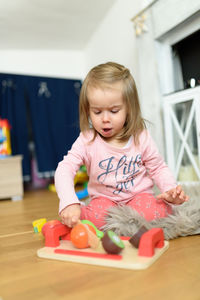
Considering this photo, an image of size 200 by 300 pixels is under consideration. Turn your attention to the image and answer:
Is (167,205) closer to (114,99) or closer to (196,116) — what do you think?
(114,99)

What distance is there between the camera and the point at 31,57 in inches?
119

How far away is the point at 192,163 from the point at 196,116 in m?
0.26

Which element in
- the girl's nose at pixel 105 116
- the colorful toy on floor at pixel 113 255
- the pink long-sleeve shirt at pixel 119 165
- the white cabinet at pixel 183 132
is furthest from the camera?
the white cabinet at pixel 183 132

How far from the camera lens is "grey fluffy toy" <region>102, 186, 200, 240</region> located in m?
0.85

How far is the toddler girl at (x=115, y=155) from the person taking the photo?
0.91m

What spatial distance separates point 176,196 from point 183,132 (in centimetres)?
89

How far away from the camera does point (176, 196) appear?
877 mm

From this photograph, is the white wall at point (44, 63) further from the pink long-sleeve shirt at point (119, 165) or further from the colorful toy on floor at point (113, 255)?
the colorful toy on floor at point (113, 255)

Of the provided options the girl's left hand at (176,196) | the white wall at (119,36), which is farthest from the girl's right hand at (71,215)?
the white wall at (119,36)

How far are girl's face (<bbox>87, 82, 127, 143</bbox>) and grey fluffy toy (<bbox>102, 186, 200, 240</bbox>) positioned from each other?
10.7 inches

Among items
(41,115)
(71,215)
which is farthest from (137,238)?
(41,115)

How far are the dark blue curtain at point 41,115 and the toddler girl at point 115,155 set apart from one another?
194cm

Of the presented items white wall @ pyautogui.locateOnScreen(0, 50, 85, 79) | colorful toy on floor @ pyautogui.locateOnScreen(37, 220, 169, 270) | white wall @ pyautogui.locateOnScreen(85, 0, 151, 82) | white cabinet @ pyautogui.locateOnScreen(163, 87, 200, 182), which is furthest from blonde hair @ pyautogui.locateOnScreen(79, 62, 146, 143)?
white wall @ pyautogui.locateOnScreen(0, 50, 85, 79)

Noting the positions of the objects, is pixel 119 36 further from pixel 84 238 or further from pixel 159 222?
pixel 84 238
